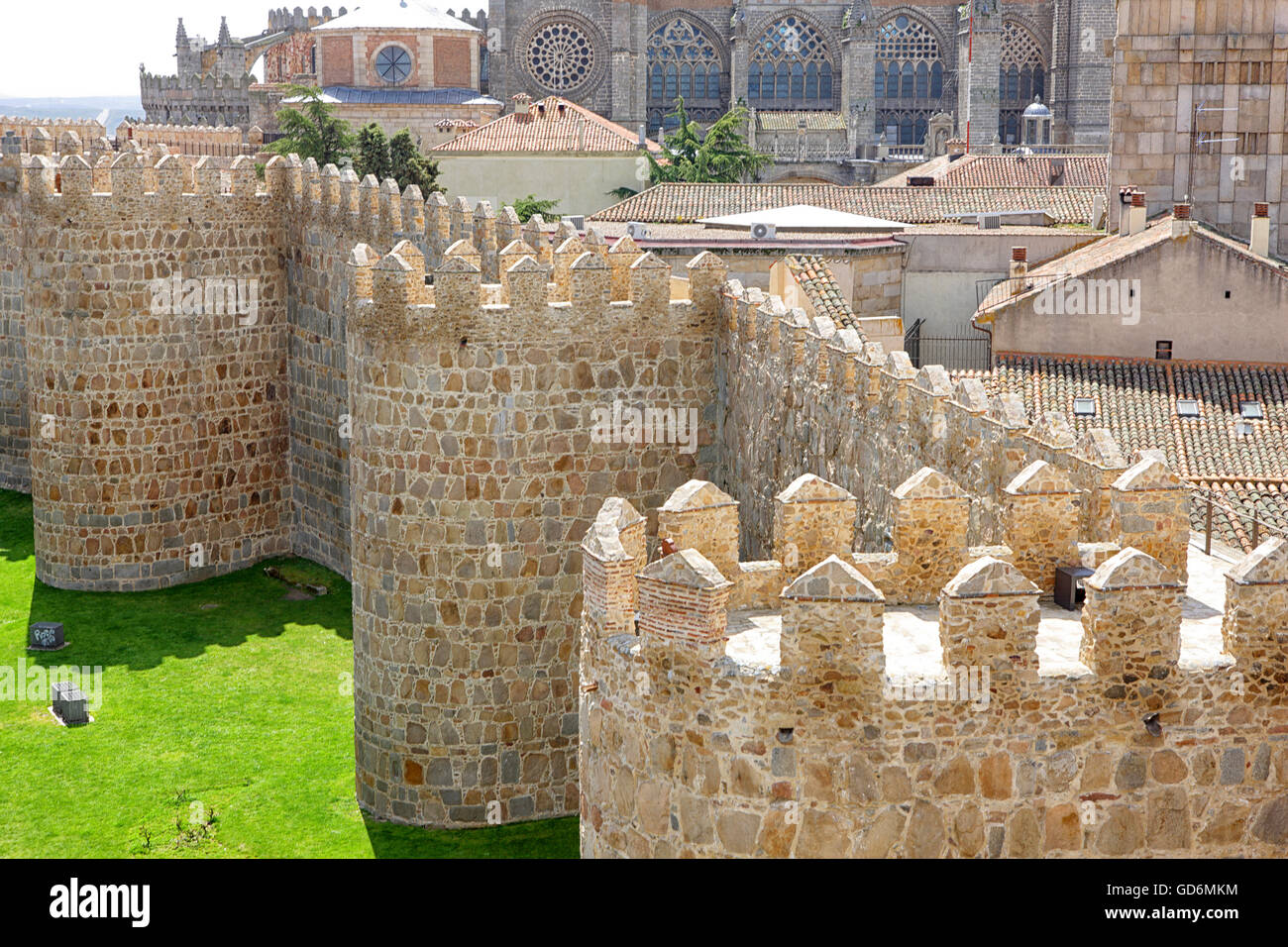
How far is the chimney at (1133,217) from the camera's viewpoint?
113 feet

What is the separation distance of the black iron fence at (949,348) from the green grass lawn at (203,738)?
12355 mm

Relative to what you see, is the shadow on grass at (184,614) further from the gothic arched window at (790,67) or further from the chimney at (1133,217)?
the gothic arched window at (790,67)

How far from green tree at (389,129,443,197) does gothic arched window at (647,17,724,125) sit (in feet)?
133

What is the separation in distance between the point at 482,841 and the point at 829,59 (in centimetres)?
7622

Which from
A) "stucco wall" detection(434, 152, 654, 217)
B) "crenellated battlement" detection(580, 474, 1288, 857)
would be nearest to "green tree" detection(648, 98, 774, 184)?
"stucco wall" detection(434, 152, 654, 217)

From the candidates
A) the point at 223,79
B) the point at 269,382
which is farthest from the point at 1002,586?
the point at 223,79

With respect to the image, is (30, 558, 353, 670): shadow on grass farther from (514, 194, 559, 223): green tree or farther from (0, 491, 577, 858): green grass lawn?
(514, 194, 559, 223): green tree

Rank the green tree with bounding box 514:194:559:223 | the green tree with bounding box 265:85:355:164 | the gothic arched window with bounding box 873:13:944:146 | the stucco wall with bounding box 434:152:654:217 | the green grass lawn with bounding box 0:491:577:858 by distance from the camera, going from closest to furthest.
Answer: the green grass lawn with bounding box 0:491:577:858 → the green tree with bounding box 514:194:559:223 → the stucco wall with bounding box 434:152:654:217 → the green tree with bounding box 265:85:355:164 → the gothic arched window with bounding box 873:13:944:146

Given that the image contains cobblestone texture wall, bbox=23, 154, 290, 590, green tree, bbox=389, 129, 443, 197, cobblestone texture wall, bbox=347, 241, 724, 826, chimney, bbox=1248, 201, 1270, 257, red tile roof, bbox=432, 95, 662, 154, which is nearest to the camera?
cobblestone texture wall, bbox=347, 241, 724, 826

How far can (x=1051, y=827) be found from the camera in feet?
26.8

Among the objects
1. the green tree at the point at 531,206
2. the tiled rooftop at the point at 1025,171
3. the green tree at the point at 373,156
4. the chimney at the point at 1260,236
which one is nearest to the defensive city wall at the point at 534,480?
the chimney at the point at 1260,236

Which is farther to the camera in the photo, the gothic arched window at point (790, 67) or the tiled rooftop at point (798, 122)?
the gothic arched window at point (790, 67)

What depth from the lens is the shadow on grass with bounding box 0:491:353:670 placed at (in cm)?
2092

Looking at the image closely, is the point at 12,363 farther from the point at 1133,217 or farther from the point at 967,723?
the point at 967,723
